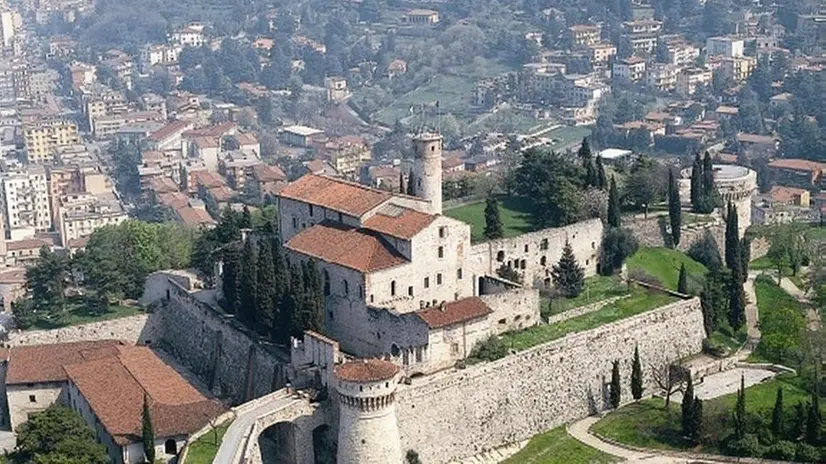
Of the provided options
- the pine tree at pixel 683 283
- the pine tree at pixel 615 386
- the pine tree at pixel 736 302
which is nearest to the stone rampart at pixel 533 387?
the pine tree at pixel 615 386

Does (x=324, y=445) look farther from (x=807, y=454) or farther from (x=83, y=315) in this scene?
(x=83, y=315)

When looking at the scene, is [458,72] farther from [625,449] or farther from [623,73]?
[625,449]

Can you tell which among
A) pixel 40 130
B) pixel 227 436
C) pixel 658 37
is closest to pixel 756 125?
pixel 658 37

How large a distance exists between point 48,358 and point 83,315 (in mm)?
5590

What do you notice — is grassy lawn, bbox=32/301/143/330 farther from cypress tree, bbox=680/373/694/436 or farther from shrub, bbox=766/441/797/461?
shrub, bbox=766/441/797/461

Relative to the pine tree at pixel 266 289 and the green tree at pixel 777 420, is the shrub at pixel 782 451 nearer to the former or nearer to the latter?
the green tree at pixel 777 420

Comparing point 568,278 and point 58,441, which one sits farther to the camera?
point 568,278

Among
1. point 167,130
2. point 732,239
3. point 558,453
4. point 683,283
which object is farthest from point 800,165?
point 558,453

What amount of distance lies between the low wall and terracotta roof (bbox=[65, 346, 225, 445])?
90.3 inches

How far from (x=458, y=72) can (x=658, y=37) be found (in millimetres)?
24870

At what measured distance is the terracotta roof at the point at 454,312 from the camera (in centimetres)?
4078

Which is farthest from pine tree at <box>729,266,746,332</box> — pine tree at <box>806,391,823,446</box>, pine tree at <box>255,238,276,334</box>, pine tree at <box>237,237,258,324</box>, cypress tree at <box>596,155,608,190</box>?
pine tree at <box>237,237,258,324</box>

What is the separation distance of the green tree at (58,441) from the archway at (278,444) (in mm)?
5061

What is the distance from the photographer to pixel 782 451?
39.1 m
